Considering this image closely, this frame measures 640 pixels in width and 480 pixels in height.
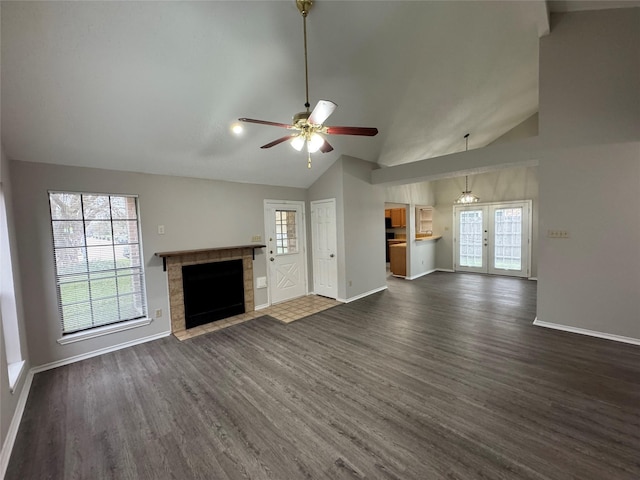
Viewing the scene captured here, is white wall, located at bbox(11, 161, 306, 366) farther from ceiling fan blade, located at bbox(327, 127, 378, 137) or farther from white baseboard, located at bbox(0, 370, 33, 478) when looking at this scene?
ceiling fan blade, located at bbox(327, 127, 378, 137)

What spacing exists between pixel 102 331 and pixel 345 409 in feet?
10.9

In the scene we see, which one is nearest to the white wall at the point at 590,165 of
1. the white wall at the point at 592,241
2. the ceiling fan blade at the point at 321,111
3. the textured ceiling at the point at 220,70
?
the white wall at the point at 592,241

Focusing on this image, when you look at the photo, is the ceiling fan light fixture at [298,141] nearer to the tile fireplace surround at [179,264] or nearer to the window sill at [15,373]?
the tile fireplace surround at [179,264]

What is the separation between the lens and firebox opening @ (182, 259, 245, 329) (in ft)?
13.7

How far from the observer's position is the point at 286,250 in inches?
218

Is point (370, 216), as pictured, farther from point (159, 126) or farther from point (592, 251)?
point (159, 126)

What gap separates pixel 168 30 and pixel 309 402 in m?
3.45

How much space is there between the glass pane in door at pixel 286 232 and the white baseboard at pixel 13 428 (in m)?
3.67

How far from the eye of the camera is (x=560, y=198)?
3510 mm

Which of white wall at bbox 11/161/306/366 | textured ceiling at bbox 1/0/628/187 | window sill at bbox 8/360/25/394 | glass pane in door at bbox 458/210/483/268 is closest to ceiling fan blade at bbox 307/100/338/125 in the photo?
textured ceiling at bbox 1/0/628/187

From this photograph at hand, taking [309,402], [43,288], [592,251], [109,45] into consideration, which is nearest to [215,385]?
[309,402]

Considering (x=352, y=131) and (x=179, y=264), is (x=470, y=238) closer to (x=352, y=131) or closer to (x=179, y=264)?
(x=352, y=131)

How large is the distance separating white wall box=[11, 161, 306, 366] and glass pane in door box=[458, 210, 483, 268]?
17.7 feet

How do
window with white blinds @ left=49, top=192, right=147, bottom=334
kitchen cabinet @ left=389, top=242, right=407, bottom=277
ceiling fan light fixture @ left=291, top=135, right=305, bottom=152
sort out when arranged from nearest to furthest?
ceiling fan light fixture @ left=291, top=135, right=305, bottom=152 → window with white blinds @ left=49, top=192, right=147, bottom=334 → kitchen cabinet @ left=389, top=242, right=407, bottom=277
